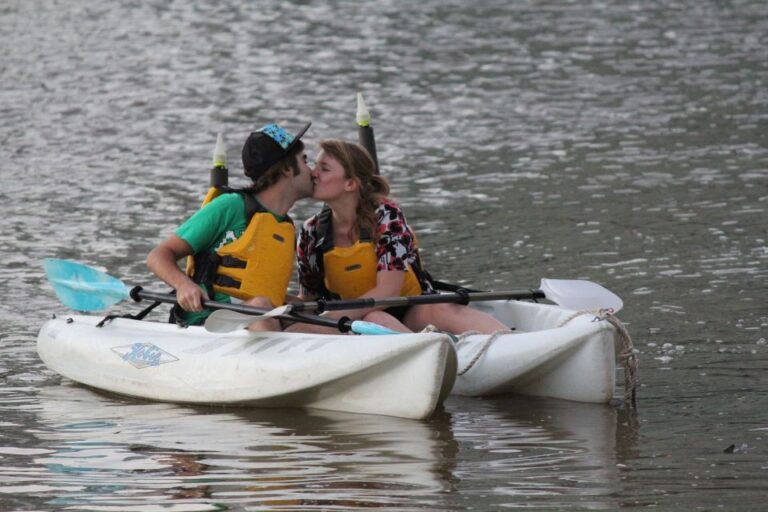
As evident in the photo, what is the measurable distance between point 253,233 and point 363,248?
0.51 metres

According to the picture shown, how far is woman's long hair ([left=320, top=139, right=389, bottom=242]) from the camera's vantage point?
7566mm

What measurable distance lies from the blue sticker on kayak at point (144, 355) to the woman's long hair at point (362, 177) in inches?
41.0

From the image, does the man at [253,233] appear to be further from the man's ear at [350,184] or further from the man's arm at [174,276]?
the man's ear at [350,184]

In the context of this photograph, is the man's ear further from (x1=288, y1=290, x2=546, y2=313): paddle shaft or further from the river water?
the river water

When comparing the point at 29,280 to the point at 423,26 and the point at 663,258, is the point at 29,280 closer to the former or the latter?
the point at 663,258

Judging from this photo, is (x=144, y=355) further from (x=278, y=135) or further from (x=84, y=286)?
(x=278, y=135)

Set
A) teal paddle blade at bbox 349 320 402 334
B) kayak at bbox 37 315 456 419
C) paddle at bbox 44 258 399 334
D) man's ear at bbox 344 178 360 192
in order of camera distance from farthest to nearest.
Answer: paddle at bbox 44 258 399 334 → man's ear at bbox 344 178 360 192 → teal paddle blade at bbox 349 320 402 334 → kayak at bbox 37 315 456 419

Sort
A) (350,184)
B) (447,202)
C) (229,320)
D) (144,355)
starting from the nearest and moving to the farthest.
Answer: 1. (229,320)
2. (350,184)
3. (144,355)
4. (447,202)

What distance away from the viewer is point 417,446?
6.72m

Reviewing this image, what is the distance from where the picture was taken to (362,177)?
760 cm

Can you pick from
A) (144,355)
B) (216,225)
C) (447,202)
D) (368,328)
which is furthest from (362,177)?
(447,202)

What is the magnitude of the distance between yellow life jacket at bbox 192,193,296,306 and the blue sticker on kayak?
378mm

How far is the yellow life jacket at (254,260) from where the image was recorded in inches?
293

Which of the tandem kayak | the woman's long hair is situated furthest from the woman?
the tandem kayak
